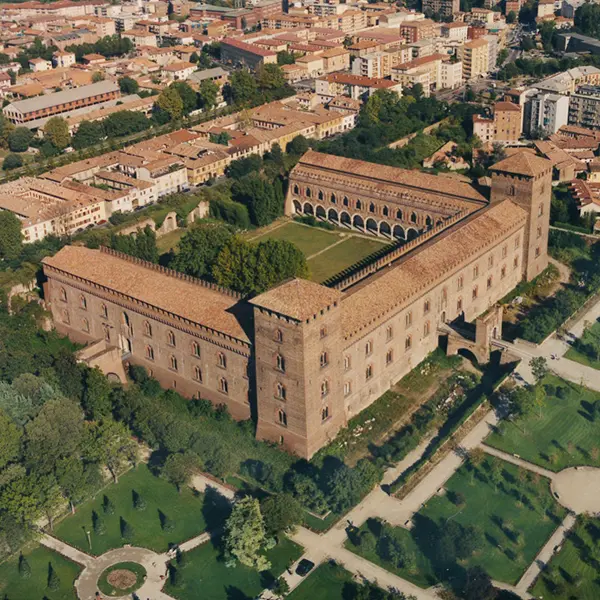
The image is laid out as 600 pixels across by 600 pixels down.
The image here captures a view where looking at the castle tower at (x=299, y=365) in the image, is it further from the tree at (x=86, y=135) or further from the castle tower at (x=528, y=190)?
the tree at (x=86, y=135)

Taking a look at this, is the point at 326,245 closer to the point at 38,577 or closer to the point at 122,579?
the point at 122,579

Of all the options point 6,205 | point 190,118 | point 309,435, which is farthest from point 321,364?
point 190,118

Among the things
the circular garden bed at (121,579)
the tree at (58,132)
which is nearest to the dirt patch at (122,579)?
the circular garden bed at (121,579)

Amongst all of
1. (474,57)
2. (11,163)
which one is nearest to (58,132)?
(11,163)

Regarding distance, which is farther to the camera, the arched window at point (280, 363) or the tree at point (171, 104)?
the tree at point (171, 104)

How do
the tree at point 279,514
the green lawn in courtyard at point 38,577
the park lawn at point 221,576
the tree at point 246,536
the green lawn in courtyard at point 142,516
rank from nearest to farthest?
the park lawn at point 221,576, the green lawn in courtyard at point 38,577, the tree at point 246,536, the tree at point 279,514, the green lawn in courtyard at point 142,516

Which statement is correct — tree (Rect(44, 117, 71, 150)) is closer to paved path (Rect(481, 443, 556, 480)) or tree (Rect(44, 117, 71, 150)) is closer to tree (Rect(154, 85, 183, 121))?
tree (Rect(154, 85, 183, 121))

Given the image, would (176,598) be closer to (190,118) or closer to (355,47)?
(190,118)
